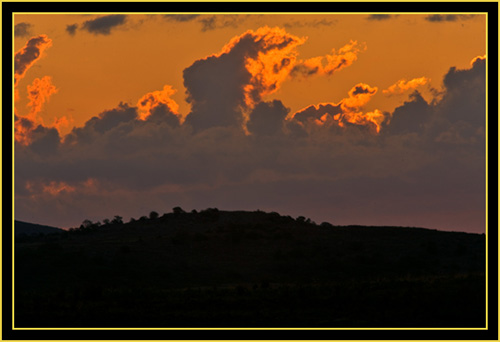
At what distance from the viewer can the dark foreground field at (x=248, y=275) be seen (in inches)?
1672

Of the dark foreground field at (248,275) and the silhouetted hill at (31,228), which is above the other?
the dark foreground field at (248,275)

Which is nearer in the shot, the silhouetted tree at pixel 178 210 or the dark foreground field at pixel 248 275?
the dark foreground field at pixel 248 275

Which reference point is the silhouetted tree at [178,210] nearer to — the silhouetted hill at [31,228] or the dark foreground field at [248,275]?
the dark foreground field at [248,275]

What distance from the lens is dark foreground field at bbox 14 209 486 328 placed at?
42.5m

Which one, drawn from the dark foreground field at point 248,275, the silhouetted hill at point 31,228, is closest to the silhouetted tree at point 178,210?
the dark foreground field at point 248,275

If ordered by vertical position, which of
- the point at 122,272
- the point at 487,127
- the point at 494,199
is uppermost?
the point at 487,127

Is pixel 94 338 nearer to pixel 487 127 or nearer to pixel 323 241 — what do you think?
pixel 487 127

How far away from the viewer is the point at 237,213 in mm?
114750

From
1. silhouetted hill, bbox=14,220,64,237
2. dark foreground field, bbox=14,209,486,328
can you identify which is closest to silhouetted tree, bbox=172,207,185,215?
dark foreground field, bbox=14,209,486,328

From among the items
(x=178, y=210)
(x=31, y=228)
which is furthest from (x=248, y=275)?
(x=31, y=228)

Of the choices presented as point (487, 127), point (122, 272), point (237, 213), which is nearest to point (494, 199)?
point (487, 127)

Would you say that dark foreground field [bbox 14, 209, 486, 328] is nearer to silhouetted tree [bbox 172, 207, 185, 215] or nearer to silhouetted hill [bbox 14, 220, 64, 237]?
silhouetted tree [bbox 172, 207, 185, 215]

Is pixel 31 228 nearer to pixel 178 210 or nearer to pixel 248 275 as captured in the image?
pixel 178 210

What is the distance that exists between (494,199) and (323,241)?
193 ft
